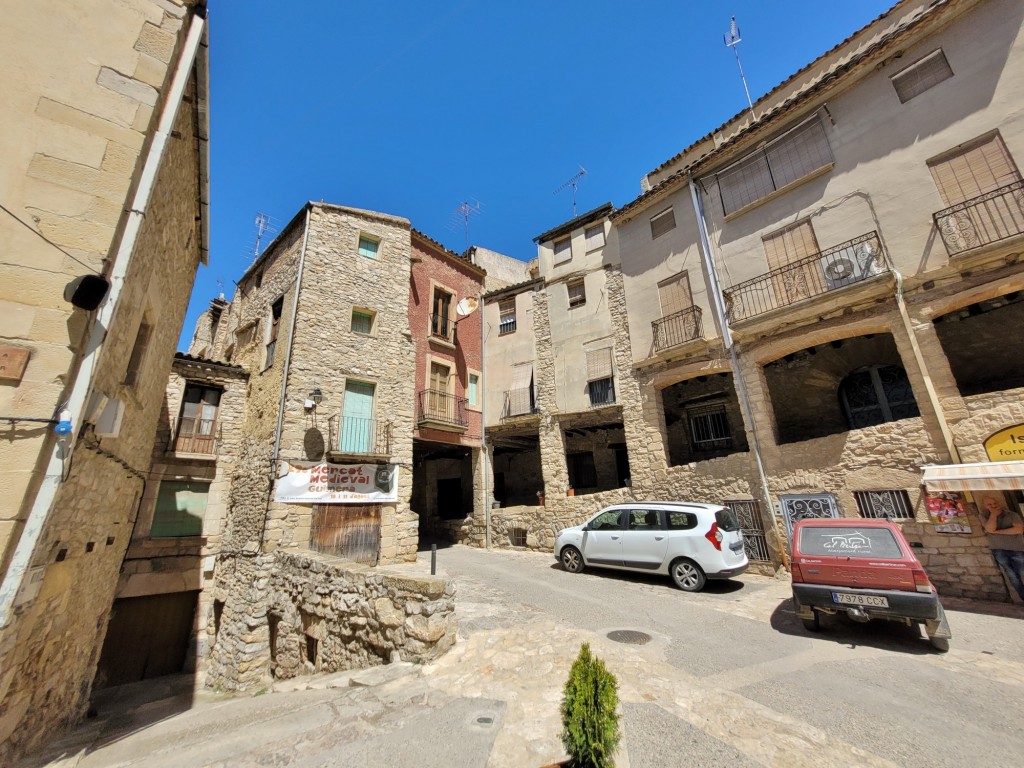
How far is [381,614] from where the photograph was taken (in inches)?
215

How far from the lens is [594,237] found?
1631 cm

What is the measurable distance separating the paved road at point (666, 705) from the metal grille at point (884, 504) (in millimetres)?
2013

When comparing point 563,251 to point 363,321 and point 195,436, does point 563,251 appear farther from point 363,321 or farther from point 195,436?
point 195,436

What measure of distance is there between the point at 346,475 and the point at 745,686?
1134cm

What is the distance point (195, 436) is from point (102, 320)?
11381 millimetres

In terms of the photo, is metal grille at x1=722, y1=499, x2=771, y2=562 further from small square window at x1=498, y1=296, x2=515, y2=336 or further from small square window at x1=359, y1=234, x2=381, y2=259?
small square window at x1=359, y1=234, x2=381, y2=259

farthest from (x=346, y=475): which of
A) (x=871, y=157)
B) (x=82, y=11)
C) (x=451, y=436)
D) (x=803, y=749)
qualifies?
(x=871, y=157)

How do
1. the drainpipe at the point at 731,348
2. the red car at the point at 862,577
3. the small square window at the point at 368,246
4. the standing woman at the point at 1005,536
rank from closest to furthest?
1. the red car at the point at 862,577
2. the standing woman at the point at 1005,536
3. the drainpipe at the point at 731,348
4. the small square window at the point at 368,246

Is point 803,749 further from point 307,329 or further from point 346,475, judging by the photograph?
point 307,329

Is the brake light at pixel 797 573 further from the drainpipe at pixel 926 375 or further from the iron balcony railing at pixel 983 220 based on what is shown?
the iron balcony railing at pixel 983 220

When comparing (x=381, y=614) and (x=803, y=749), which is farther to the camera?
(x=381, y=614)

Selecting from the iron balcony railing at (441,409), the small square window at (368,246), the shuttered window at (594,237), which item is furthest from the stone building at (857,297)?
the small square window at (368,246)

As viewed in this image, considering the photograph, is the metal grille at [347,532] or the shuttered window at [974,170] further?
the metal grille at [347,532]

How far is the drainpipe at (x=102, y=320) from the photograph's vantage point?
307 cm
